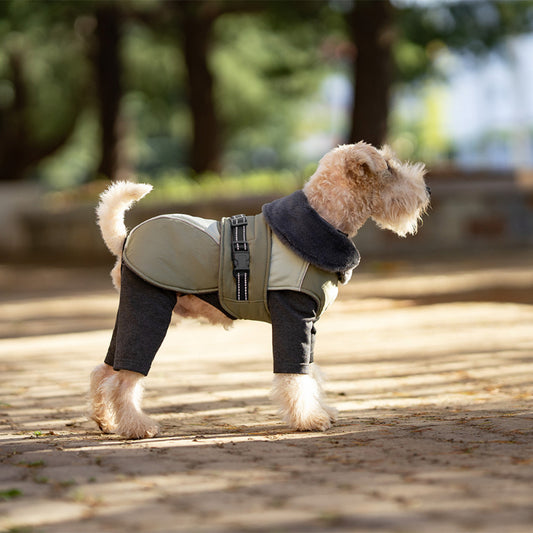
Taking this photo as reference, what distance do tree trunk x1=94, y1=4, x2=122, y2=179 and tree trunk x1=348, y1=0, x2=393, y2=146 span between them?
263 inches

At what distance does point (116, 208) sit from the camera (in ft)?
15.1

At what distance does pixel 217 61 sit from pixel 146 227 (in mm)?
20852

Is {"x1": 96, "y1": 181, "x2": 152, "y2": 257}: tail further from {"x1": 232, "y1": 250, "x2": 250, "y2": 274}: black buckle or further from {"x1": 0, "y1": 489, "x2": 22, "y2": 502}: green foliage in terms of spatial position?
{"x1": 0, "y1": 489, "x2": 22, "y2": 502}: green foliage

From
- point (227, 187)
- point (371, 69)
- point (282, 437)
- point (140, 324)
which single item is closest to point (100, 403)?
point (140, 324)

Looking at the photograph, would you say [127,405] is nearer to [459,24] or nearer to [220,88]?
[459,24]

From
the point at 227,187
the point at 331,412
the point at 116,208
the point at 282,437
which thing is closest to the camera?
the point at 282,437

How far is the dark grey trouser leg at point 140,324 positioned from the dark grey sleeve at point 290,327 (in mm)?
515

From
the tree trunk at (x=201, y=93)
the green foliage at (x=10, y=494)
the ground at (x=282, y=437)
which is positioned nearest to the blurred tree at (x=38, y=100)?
the tree trunk at (x=201, y=93)

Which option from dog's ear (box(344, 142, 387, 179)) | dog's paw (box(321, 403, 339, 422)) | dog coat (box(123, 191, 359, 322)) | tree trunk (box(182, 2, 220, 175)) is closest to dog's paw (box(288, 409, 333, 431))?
dog's paw (box(321, 403, 339, 422))

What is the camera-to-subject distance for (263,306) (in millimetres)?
4480

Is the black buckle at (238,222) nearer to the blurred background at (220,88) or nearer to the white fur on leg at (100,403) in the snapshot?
the white fur on leg at (100,403)

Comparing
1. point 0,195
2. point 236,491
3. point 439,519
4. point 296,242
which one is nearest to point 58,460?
point 236,491

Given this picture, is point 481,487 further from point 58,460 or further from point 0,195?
point 0,195

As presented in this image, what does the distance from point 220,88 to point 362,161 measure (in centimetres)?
2155
